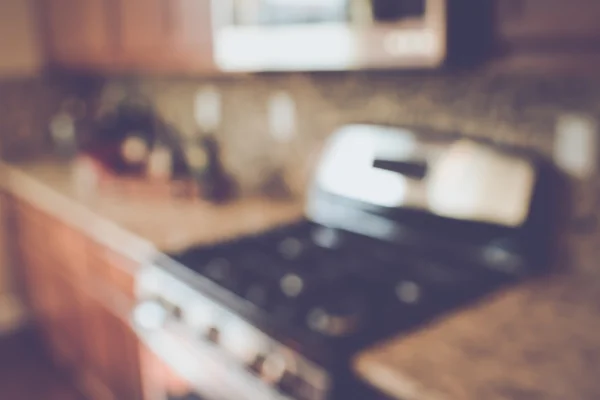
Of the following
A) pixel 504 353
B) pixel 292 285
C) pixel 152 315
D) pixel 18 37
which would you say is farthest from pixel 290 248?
pixel 18 37

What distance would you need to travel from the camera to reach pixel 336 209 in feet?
6.15

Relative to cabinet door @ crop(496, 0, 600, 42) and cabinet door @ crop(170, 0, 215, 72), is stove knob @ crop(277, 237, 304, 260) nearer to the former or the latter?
cabinet door @ crop(170, 0, 215, 72)

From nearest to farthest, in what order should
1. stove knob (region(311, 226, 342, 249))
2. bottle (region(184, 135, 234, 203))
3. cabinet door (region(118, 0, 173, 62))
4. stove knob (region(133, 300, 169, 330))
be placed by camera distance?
stove knob (region(133, 300, 169, 330)), stove knob (region(311, 226, 342, 249)), cabinet door (region(118, 0, 173, 62)), bottle (region(184, 135, 234, 203))

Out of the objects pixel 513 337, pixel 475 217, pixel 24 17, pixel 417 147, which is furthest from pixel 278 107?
pixel 24 17

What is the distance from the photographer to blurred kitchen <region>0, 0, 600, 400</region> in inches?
45.5

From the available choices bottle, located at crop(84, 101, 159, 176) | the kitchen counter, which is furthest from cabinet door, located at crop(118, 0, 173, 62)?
the kitchen counter

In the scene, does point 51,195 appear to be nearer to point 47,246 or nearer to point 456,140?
point 47,246

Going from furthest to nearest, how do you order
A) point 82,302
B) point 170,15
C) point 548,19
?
point 82,302 → point 170,15 → point 548,19

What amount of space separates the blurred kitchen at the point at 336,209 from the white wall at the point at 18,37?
0.49 meters

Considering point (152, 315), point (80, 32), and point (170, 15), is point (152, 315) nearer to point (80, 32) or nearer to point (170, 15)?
point (170, 15)

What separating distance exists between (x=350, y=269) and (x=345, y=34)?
1.84 ft

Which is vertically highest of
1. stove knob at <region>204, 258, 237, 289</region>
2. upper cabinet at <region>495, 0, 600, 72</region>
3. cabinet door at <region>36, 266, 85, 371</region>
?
upper cabinet at <region>495, 0, 600, 72</region>

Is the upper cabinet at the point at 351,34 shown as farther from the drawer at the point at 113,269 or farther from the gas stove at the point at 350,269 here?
the drawer at the point at 113,269

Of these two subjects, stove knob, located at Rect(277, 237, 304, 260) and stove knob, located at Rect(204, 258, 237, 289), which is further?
stove knob, located at Rect(277, 237, 304, 260)
